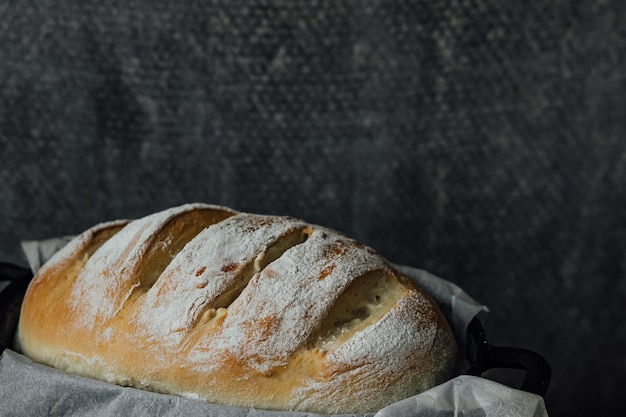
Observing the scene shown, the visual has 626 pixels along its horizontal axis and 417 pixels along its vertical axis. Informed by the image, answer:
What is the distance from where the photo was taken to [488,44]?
168 cm

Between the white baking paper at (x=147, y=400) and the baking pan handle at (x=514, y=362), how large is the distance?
1.8 inches

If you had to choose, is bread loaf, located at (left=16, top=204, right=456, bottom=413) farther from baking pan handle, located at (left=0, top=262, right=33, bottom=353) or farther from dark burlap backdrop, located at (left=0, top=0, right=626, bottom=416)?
dark burlap backdrop, located at (left=0, top=0, right=626, bottom=416)

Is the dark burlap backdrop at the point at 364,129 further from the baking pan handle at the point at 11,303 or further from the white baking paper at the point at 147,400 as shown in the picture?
the white baking paper at the point at 147,400

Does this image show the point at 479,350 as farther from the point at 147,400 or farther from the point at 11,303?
the point at 11,303

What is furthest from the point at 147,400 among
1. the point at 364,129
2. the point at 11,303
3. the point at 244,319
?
the point at 364,129

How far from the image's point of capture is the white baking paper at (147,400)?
881 millimetres

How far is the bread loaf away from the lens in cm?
93

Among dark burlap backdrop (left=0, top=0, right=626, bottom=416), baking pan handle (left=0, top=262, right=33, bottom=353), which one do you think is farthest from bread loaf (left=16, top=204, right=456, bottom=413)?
dark burlap backdrop (left=0, top=0, right=626, bottom=416)

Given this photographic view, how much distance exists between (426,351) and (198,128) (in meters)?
0.90

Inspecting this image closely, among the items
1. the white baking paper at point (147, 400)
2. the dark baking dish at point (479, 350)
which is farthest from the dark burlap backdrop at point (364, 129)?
the white baking paper at point (147, 400)

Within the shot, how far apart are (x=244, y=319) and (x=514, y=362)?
319mm

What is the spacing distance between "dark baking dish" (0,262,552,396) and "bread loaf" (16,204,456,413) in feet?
0.12

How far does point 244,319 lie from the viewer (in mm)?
945

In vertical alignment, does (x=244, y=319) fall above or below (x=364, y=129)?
above
